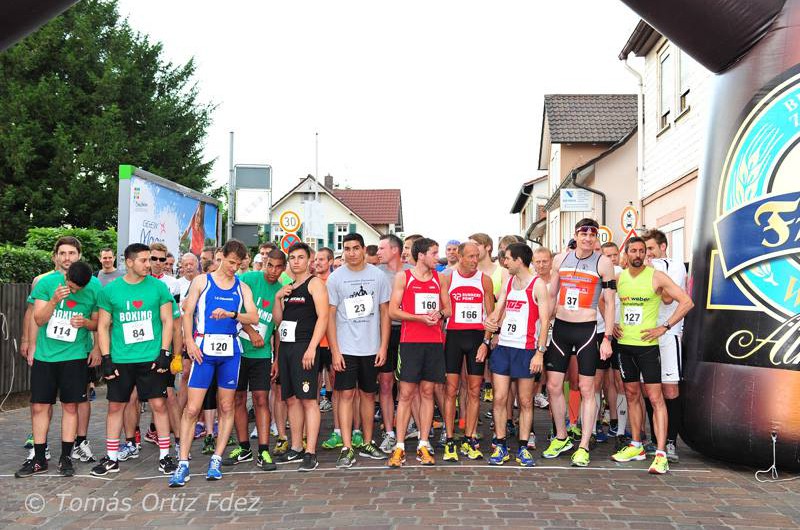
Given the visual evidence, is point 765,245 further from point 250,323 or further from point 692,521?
point 250,323

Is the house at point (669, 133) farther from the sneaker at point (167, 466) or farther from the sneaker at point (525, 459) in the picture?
the sneaker at point (167, 466)

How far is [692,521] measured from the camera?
17.6ft

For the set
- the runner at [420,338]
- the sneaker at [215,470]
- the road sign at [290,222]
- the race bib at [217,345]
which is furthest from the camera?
the road sign at [290,222]

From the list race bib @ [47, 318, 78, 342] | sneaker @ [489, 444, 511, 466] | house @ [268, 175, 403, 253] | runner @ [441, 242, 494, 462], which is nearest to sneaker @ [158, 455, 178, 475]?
race bib @ [47, 318, 78, 342]

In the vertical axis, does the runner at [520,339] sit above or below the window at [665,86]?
below

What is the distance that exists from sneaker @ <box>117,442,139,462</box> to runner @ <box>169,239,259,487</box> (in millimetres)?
1159

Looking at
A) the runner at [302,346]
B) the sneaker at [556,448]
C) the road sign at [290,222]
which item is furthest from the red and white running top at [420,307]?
the road sign at [290,222]

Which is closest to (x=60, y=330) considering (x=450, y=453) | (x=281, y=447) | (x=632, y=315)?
(x=281, y=447)

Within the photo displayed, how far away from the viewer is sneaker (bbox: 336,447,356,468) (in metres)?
7.11

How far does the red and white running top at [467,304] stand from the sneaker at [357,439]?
5.33ft

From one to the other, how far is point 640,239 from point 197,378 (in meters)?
4.30

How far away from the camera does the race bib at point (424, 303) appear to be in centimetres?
746

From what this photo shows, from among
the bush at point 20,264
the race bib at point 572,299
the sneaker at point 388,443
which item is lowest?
the sneaker at point 388,443

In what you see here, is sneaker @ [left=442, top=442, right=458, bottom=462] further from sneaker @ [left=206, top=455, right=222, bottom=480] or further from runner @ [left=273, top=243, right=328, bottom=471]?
sneaker @ [left=206, top=455, right=222, bottom=480]
